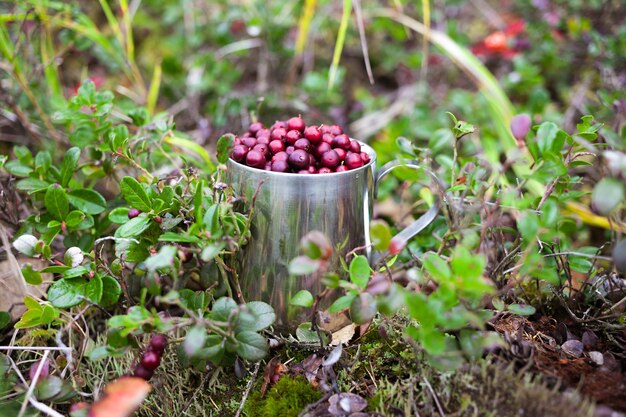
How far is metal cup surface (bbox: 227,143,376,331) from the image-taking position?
1.01 meters

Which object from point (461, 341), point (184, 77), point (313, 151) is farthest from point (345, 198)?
point (184, 77)

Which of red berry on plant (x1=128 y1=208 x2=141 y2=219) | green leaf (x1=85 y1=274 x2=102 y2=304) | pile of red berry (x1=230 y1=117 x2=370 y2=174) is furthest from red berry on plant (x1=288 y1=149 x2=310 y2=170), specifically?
green leaf (x1=85 y1=274 x2=102 y2=304)

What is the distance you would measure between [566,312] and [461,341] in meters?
0.38

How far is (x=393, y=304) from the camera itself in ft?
2.68

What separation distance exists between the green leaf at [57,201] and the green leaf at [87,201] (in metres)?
0.05

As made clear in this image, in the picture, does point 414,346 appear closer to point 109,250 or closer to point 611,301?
point 611,301

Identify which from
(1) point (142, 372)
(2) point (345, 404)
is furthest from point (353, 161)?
(1) point (142, 372)

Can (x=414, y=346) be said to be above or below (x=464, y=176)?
below

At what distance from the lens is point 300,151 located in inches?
40.8

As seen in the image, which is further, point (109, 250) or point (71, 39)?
point (71, 39)

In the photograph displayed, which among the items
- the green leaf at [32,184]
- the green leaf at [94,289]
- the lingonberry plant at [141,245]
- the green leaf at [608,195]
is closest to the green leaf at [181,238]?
the lingonberry plant at [141,245]

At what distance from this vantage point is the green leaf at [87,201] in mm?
1213

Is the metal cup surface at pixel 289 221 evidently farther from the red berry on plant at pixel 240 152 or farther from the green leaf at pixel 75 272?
the green leaf at pixel 75 272

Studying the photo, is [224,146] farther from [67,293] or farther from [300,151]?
[67,293]
